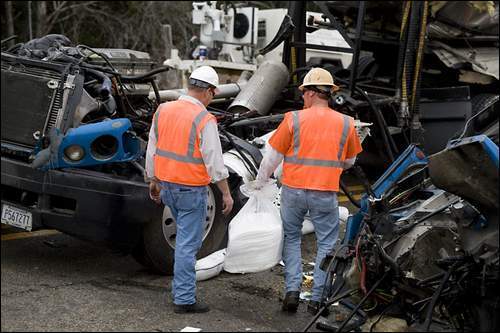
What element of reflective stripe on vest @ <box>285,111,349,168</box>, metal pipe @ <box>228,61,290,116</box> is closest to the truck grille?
reflective stripe on vest @ <box>285,111,349,168</box>

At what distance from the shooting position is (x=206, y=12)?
35.1ft

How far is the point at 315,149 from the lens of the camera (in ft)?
16.7

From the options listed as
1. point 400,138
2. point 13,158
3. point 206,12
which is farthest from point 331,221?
point 206,12

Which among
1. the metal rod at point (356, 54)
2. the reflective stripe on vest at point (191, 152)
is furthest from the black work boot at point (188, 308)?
the metal rod at point (356, 54)

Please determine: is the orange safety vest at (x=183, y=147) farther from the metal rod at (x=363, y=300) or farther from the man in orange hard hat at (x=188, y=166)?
the metal rod at (x=363, y=300)

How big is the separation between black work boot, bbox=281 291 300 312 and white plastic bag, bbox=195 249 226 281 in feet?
2.76

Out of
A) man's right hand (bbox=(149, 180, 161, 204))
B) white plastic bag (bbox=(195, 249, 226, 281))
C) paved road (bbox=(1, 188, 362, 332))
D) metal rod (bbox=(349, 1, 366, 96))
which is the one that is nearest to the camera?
paved road (bbox=(1, 188, 362, 332))

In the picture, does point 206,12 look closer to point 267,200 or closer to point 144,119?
point 144,119

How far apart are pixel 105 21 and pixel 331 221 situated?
1441 cm

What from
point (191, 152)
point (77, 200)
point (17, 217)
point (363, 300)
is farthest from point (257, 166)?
point (363, 300)

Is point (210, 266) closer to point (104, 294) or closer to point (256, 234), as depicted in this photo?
point (256, 234)

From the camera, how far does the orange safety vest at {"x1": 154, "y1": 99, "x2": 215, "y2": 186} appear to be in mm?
4965

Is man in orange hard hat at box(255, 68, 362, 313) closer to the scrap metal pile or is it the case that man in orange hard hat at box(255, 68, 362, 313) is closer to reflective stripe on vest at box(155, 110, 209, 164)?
the scrap metal pile

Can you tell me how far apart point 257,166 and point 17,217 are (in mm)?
1943
